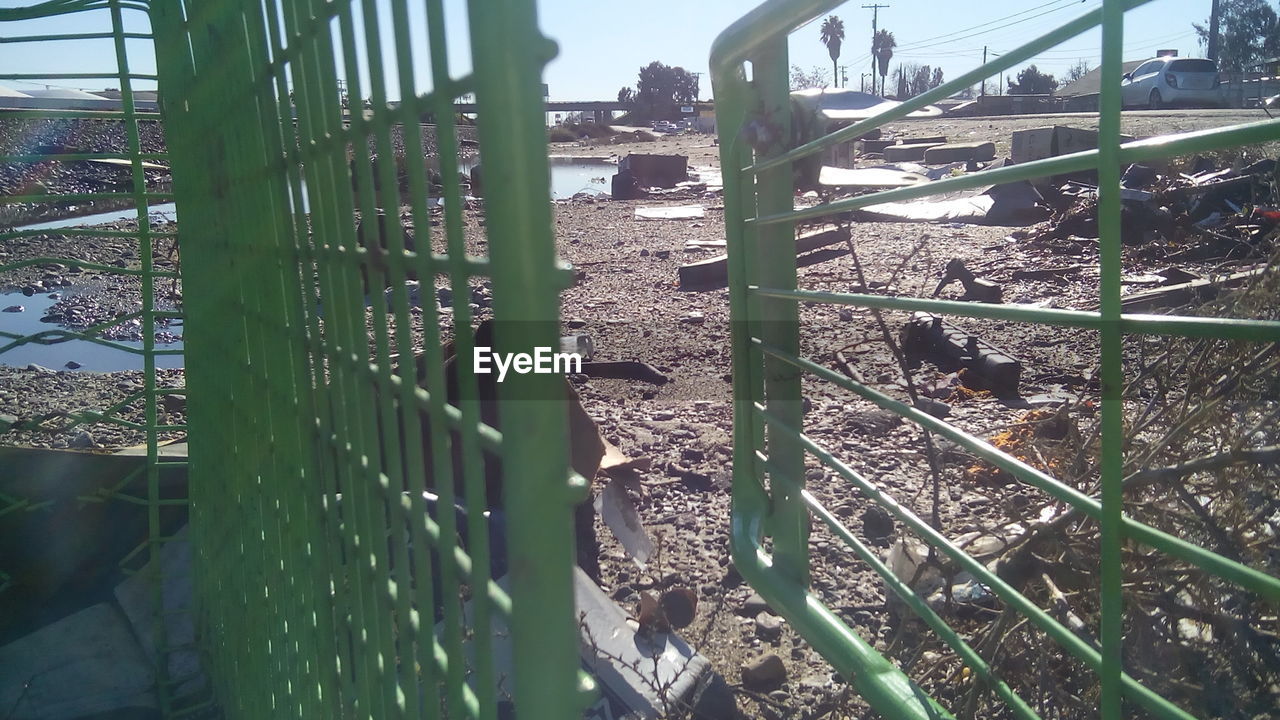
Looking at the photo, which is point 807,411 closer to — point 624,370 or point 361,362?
point 624,370

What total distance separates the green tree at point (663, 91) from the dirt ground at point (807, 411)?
194 ft

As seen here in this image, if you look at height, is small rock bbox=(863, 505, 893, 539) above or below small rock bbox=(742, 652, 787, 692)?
above

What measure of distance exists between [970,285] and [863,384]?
4.86 m

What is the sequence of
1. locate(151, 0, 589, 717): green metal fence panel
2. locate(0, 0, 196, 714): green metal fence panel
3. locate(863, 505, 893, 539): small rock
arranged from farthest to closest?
locate(863, 505, 893, 539): small rock → locate(0, 0, 196, 714): green metal fence panel → locate(151, 0, 589, 717): green metal fence panel

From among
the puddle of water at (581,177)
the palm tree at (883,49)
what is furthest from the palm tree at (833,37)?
the puddle of water at (581,177)

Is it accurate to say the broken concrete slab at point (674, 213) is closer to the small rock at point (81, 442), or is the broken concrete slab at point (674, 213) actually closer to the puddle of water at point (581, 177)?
the puddle of water at point (581, 177)

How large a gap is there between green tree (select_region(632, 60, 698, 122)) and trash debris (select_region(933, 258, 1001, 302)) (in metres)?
60.7

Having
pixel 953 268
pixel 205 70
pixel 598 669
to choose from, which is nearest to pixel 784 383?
pixel 598 669

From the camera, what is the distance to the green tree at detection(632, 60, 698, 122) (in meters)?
66.1

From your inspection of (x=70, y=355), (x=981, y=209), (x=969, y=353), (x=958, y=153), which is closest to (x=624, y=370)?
(x=969, y=353)

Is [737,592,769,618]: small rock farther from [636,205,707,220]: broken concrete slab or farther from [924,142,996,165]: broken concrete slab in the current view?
[924,142,996,165]: broken concrete slab

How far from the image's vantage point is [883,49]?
6950 centimetres

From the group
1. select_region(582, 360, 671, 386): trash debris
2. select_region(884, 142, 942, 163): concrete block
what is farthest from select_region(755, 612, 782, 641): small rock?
select_region(884, 142, 942, 163): concrete block

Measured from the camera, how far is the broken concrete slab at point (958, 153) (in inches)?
630
